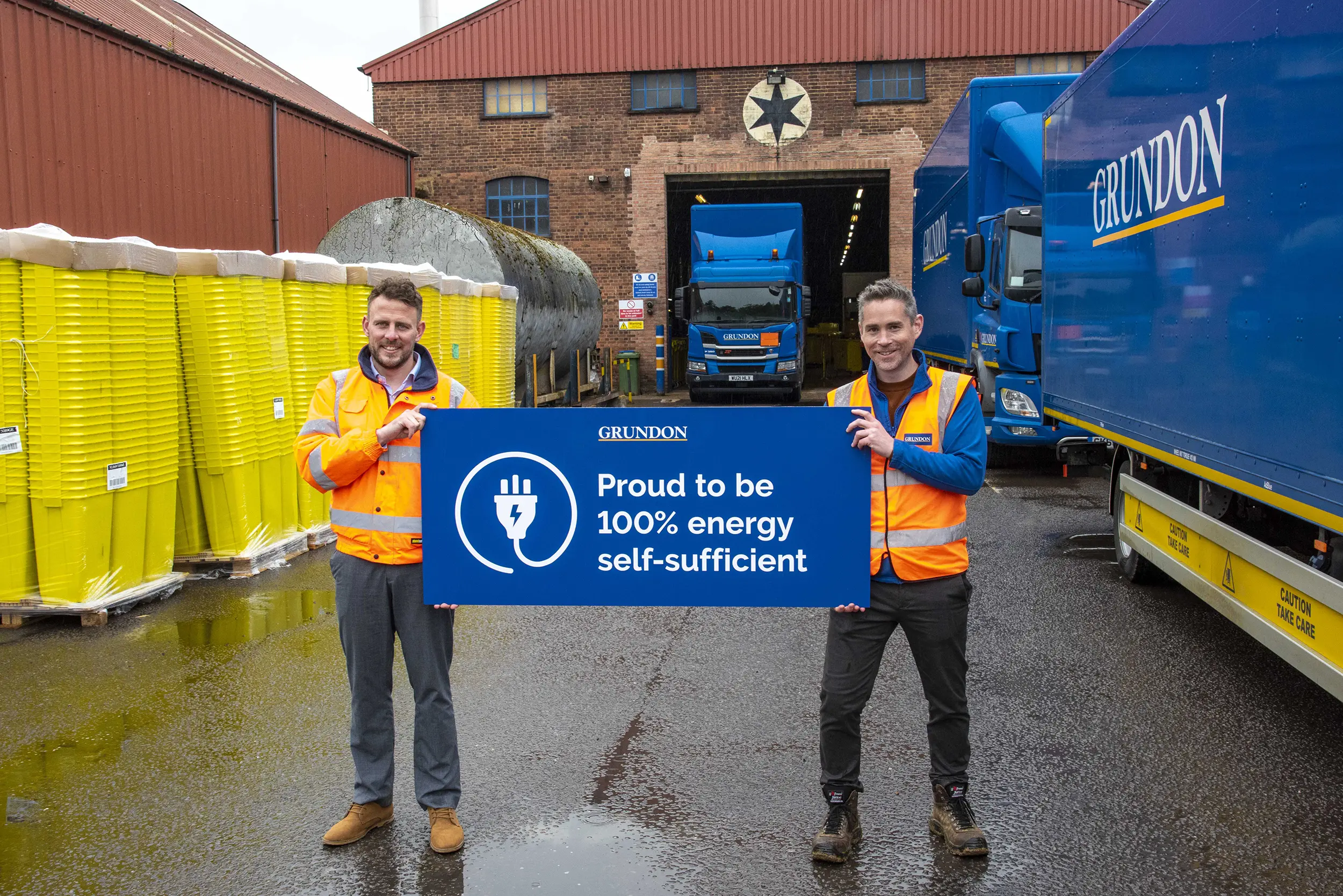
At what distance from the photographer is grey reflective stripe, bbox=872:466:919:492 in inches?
152

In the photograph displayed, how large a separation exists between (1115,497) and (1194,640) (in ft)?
6.30

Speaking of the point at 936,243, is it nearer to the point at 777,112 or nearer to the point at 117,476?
the point at 117,476

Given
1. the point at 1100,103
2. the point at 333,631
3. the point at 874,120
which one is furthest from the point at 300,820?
the point at 874,120

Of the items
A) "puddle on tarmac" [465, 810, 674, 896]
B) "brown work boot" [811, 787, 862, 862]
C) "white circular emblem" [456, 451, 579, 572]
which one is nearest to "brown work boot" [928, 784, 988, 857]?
"brown work boot" [811, 787, 862, 862]

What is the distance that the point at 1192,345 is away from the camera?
5.59 m

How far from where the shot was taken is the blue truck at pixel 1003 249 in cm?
1259

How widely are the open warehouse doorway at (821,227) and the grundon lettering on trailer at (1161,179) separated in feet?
73.7

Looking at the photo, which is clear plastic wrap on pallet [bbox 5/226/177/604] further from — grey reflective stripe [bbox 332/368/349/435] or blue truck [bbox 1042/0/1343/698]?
blue truck [bbox 1042/0/1343/698]

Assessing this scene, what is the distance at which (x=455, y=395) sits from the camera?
420cm

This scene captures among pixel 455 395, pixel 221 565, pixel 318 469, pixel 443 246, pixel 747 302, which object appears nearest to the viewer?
pixel 318 469

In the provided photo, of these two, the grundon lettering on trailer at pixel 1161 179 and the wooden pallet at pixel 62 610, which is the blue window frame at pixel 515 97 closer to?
the grundon lettering on trailer at pixel 1161 179

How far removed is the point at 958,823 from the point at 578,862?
1.28 meters

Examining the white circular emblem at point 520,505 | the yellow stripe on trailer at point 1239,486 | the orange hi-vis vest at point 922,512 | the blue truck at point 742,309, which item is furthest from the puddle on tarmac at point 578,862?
the blue truck at point 742,309

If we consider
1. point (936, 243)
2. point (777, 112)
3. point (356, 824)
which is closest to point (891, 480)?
point (356, 824)
